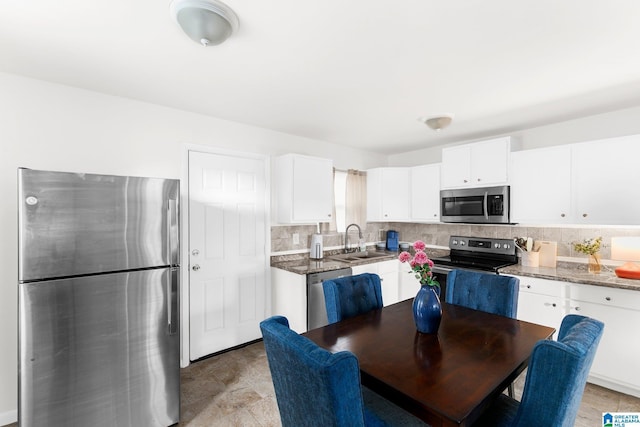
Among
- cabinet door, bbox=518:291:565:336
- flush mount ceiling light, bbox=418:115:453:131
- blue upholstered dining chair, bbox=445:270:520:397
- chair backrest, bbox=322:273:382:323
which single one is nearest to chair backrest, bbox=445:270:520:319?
blue upholstered dining chair, bbox=445:270:520:397

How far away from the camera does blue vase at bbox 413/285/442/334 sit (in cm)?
163

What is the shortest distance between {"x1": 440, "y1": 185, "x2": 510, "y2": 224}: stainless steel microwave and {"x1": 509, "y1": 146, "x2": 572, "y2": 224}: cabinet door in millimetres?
97

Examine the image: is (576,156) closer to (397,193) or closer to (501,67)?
(501,67)

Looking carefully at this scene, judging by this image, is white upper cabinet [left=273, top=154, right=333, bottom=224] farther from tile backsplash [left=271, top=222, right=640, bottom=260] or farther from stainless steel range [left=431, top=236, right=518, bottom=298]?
stainless steel range [left=431, top=236, right=518, bottom=298]

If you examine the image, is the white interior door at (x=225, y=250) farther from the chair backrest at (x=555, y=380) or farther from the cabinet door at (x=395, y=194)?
the chair backrest at (x=555, y=380)

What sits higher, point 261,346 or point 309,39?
point 309,39

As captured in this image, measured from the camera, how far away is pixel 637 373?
7.69ft

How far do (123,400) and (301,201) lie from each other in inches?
89.4

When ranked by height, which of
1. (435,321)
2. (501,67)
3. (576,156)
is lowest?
(435,321)

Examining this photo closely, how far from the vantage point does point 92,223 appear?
1779 mm

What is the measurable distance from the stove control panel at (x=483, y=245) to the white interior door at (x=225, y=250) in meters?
2.50

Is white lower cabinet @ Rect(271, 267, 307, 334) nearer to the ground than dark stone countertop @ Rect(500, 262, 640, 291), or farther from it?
nearer to the ground

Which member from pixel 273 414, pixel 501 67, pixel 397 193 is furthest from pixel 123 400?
pixel 397 193

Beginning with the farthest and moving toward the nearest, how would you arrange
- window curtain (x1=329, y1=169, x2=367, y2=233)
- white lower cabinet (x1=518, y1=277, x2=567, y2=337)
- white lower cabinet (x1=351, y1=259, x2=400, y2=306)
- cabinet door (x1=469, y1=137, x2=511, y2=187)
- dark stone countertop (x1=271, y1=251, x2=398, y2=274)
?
window curtain (x1=329, y1=169, x2=367, y2=233)
white lower cabinet (x1=351, y1=259, x2=400, y2=306)
cabinet door (x1=469, y1=137, x2=511, y2=187)
dark stone countertop (x1=271, y1=251, x2=398, y2=274)
white lower cabinet (x1=518, y1=277, x2=567, y2=337)
